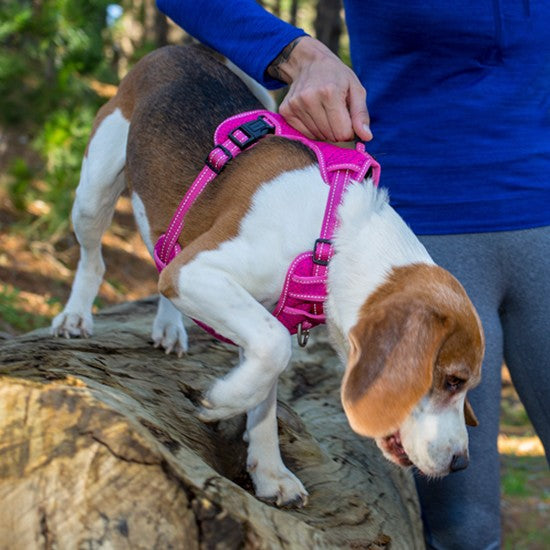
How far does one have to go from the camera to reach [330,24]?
10.9 meters

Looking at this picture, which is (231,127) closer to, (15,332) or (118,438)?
(118,438)

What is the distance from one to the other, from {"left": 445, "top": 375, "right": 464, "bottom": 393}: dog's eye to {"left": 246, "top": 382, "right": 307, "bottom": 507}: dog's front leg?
24.3 inches

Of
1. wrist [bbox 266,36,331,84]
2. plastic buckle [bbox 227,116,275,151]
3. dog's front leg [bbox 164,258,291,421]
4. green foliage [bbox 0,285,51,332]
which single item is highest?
wrist [bbox 266,36,331,84]

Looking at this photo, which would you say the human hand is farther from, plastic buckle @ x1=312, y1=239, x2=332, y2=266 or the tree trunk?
the tree trunk

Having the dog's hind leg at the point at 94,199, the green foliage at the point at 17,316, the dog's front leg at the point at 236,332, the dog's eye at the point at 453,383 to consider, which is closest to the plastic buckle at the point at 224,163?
the dog's front leg at the point at 236,332

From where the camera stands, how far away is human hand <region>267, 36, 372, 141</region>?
2939 mm

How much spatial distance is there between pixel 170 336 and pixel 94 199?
31.8 inches

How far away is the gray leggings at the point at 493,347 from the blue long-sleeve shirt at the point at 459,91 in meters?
0.08

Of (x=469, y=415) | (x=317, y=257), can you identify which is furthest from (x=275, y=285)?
(x=469, y=415)

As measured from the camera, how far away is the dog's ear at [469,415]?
9.80 ft

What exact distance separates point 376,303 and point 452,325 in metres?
0.27

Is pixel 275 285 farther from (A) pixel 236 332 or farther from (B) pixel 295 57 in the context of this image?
(B) pixel 295 57

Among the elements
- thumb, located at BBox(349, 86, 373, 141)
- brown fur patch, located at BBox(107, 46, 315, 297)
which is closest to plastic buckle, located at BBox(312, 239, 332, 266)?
brown fur patch, located at BBox(107, 46, 315, 297)

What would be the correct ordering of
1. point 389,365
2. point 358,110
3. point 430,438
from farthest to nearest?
point 358,110 < point 430,438 < point 389,365
